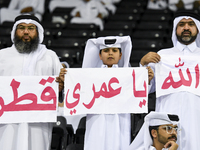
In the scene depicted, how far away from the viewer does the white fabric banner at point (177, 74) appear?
15.2 feet

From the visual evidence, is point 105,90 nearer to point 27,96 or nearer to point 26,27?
point 27,96

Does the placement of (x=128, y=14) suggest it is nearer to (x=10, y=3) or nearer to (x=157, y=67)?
(x=10, y=3)

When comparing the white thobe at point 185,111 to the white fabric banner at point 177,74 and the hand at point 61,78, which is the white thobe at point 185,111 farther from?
the hand at point 61,78

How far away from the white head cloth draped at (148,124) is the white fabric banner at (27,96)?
0.93 m

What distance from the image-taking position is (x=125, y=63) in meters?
4.88

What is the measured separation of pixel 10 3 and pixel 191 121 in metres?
6.46

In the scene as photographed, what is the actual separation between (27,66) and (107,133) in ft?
3.72

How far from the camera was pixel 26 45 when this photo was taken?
16.0 feet

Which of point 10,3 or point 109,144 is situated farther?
point 10,3

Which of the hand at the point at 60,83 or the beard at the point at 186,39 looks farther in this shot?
the beard at the point at 186,39

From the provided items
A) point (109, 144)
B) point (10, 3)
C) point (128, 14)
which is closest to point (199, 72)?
point (109, 144)

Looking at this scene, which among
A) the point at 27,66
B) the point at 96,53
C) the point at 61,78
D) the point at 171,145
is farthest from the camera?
the point at 96,53

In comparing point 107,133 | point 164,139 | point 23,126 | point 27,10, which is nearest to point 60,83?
point 23,126

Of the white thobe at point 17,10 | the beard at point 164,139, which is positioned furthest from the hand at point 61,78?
the white thobe at point 17,10
